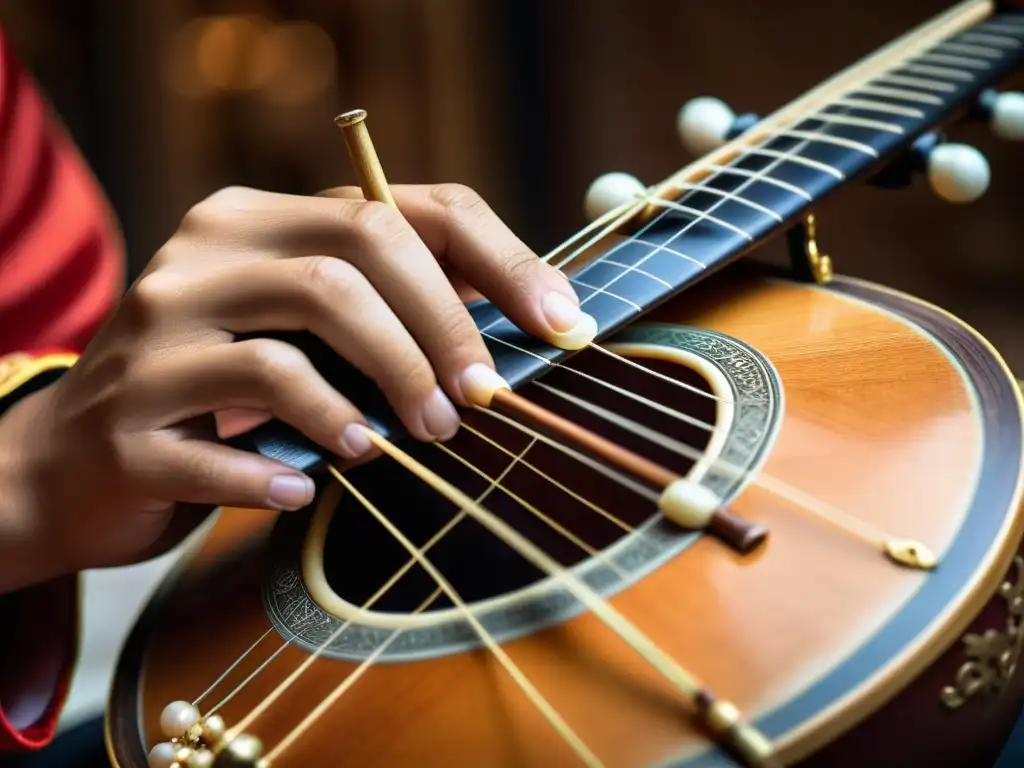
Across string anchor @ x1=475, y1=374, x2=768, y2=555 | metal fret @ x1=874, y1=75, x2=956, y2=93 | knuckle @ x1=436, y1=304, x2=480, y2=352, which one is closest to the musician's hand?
knuckle @ x1=436, y1=304, x2=480, y2=352

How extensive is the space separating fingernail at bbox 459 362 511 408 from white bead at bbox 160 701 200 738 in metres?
0.24

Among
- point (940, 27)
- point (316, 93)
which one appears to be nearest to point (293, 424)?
point (940, 27)

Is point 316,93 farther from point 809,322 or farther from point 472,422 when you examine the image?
point 809,322

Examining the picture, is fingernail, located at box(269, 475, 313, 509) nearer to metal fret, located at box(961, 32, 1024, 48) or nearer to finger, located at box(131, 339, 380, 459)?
finger, located at box(131, 339, 380, 459)

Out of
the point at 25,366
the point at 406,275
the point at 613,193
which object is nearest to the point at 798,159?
the point at 613,193

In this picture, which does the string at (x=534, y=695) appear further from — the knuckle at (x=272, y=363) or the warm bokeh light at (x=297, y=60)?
the warm bokeh light at (x=297, y=60)

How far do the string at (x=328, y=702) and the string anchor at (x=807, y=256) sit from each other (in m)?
0.44

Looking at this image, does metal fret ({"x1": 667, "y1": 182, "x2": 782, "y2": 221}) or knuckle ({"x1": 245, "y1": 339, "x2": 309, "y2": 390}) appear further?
metal fret ({"x1": 667, "y1": 182, "x2": 782, "y2": 221})

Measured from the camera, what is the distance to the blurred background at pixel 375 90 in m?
1.60

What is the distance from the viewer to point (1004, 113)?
831 millimetres

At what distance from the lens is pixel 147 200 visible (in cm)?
202

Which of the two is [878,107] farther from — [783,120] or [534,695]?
[534,695]

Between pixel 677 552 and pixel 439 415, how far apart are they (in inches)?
7.0

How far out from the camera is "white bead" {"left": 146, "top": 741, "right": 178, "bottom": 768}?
48 centimetres
